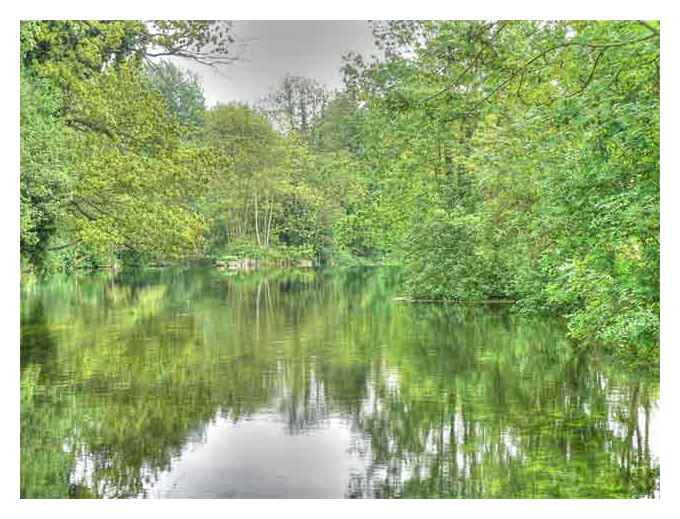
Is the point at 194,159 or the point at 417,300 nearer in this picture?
the point at 194,159

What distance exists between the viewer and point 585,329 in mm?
8219

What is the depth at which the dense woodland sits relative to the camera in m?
6.94

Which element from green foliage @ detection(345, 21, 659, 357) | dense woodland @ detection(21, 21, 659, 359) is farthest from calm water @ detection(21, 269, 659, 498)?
green foliage @ detection(345, 21, 659, 357)

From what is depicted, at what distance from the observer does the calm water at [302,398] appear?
6512 mm

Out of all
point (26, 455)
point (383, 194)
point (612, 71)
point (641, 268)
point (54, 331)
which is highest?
point (612, 71)

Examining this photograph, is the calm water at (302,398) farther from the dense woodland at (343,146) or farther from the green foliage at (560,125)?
the green foliage at (560,125)

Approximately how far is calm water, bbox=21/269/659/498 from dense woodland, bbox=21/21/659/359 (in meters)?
0.72

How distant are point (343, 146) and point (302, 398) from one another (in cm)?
255

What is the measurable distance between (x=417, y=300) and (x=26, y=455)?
8.74 meters

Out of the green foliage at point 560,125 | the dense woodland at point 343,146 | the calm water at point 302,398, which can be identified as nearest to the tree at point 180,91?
the dense woodland at point 343,146

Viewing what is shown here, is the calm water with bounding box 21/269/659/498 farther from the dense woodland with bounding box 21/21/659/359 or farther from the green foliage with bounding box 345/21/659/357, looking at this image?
the green foliage with bounding box 345/21/659/357

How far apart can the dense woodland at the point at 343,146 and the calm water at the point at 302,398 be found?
72cm
